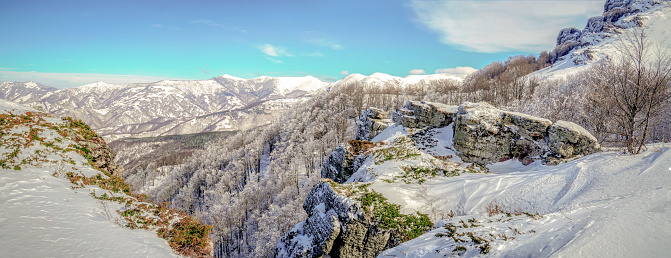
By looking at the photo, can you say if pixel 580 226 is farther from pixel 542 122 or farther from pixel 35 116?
pixel 35 116

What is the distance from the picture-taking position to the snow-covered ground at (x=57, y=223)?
6.34 m

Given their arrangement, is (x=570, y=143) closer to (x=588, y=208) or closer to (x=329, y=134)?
(x=588, y=208)

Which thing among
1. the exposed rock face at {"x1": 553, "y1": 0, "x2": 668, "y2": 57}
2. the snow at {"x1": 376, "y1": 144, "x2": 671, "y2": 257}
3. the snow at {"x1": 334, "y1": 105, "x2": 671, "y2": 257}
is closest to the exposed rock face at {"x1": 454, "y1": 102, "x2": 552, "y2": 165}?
the snow at {"x1": 334, "y1": 105, "x2": 671, "y2": 257}

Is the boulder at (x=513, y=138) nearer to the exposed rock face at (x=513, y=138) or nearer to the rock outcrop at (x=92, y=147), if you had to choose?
the exposed rock face at (x=513, y=138)

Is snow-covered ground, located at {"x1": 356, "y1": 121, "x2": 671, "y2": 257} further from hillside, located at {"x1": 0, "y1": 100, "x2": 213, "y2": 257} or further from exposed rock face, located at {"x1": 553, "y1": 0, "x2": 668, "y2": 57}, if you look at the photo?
exposed rock face, located at {"x1": 553, "y1": 0, "x2": 668, "y2": 57}

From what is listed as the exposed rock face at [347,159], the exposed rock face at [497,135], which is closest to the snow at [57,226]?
the exposed rock face at [347,159]

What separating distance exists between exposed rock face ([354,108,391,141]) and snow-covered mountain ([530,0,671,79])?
7163 cm

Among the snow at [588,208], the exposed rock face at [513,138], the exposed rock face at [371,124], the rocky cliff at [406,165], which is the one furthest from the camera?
the exposed rock face at [371,124]

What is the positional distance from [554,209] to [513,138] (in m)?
12.8

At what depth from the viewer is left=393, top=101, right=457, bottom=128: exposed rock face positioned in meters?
24.3

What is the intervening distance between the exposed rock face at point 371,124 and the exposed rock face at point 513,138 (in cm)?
1539

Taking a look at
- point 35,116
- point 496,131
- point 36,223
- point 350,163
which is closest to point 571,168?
point 496,131

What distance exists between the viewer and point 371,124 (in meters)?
36.7

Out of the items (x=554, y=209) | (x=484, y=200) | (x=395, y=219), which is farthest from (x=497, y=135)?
(x=395, y=219)
